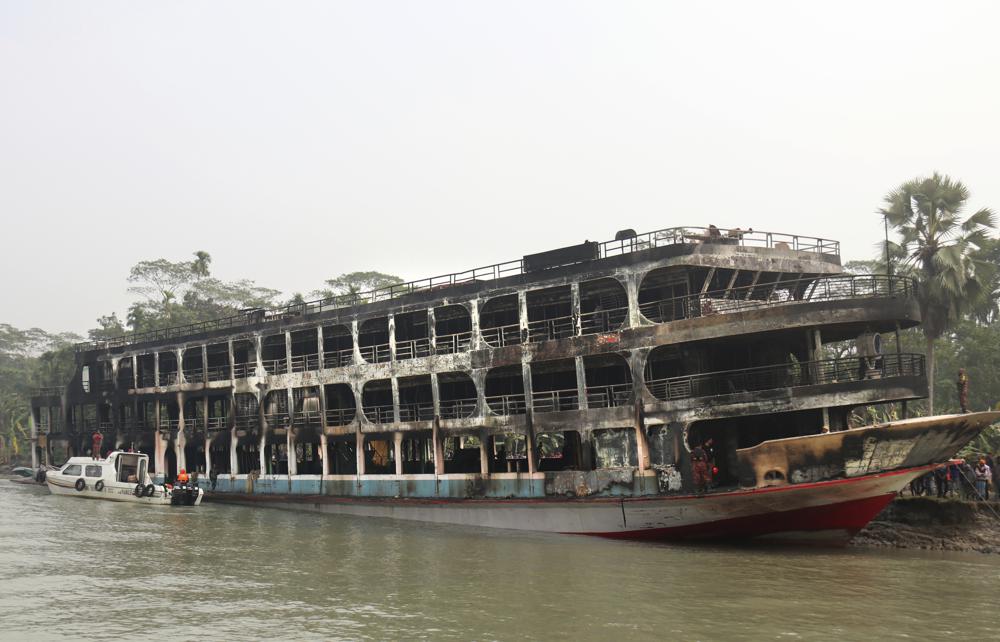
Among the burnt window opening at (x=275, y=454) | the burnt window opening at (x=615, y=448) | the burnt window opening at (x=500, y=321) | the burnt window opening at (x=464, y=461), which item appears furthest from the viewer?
the burnt window opening at (x=275, y=454)

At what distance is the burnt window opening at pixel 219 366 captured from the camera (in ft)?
109

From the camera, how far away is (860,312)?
18969 millimetres

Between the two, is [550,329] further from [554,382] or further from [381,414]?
[381,414]

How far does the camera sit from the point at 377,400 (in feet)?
101

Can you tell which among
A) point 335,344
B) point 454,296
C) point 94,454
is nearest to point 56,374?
point 94,454

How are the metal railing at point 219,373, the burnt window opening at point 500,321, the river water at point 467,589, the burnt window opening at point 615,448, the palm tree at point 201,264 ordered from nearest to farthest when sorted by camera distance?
the river water at point 467,589 < the burnt window opening at point 615,448 < the burnt window opening at point 500,321 < the metal railing at point 219,373 < the palm tree at point 201,264

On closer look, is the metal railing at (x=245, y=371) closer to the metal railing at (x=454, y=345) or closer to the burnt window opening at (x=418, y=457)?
the burnt window opening at (x=418, y=457)

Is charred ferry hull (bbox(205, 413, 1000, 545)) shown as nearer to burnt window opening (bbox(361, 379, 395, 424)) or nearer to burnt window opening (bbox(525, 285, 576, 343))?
burnt window opening (bbox(525, 285, 576, 343))

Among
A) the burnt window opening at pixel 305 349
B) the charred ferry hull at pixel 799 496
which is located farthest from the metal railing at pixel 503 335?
the burnt window opening at pixel 305 349

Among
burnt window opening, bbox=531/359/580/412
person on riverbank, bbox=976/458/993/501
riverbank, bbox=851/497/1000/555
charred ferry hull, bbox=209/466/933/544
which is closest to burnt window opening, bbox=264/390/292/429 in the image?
charred ferry hull, bbox=209/466/933/544

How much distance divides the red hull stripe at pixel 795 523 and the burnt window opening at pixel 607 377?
381cm

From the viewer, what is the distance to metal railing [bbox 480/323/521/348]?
24406mm

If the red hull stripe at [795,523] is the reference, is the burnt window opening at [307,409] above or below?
above

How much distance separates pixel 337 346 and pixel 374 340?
7.62 feet
